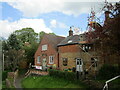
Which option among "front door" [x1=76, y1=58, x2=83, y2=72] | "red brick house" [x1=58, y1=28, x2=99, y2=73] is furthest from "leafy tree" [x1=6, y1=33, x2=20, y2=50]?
"front door" [x1=76, y1=58, x2=83, y2=72]

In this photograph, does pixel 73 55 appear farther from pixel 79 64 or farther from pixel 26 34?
pixel 26 34

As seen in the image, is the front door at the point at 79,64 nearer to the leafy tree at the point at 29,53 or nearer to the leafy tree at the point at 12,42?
the leafy tree at the point at 29,53

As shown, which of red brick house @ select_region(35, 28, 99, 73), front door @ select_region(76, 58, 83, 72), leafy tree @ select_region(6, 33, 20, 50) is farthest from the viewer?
leafy tree @ select_region(6, 33, 20, 50)

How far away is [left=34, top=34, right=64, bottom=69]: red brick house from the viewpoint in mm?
24917

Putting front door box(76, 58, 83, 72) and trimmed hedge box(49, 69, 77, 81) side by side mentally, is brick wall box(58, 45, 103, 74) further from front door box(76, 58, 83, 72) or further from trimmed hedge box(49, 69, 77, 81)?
trimmed hedge box(49, 69, 77, 81)

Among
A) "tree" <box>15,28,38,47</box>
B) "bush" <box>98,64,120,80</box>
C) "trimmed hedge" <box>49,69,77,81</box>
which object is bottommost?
"trimmed hedge" <box>49,69,77,81</box>

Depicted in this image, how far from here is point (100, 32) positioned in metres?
10.5

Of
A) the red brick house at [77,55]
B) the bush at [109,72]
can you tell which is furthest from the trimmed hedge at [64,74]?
the red brick house at [77,55]

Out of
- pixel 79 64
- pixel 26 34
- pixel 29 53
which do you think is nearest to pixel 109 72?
pixel 79 64

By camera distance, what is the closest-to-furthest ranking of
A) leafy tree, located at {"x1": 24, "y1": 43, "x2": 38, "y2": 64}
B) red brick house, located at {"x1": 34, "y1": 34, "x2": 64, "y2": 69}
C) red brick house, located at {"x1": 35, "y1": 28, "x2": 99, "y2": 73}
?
red brick house, located at {"x1": 35, "y1": 28, "x2": 99, "y2": 73}
red brick house, located at {"x1": 34, "y1": 34, "x2": 64, "y2": 69}
leafy tree, located at {"x1": 24, "y1": 43, "x2": 38, "y2": 64}

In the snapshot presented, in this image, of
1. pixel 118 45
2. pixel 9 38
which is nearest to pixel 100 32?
pixel 118 45

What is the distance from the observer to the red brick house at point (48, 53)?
81.7 feet

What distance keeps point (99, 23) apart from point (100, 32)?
1.22 m

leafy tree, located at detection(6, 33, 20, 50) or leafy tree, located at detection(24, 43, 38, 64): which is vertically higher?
leafy tree, located at detection(6, 33, 20, 50)
